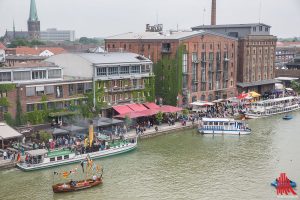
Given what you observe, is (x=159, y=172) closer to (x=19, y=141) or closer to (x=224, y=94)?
(x=19, y=141)

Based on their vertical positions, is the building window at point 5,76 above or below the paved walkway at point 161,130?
above

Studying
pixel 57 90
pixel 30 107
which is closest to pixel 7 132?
pixel 30 107

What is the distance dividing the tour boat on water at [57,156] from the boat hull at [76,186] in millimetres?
6696

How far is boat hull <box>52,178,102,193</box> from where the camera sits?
36.4 m

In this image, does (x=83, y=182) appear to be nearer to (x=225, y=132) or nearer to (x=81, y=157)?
(x=81, y=157)

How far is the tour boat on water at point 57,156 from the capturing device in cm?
4228

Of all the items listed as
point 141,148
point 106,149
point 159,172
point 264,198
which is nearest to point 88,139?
point 106,149

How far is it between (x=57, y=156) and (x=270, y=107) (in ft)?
148

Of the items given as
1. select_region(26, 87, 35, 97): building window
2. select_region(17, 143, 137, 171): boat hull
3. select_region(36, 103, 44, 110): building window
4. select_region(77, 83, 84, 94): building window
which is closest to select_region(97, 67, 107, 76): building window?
select_region(77, 83, 84, 94): building window

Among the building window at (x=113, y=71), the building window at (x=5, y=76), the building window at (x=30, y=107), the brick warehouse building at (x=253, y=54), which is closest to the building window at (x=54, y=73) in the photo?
the building window at (x=30, y=107)

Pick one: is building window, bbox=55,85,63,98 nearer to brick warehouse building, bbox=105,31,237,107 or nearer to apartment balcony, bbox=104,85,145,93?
apartment balcony, bbox=104,85,145,93

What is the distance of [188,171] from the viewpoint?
43062 mm

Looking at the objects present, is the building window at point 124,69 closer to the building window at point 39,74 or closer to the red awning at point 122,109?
the red awning at point 122,109

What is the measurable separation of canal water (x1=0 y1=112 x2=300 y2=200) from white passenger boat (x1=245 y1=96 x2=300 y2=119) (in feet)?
49.9
